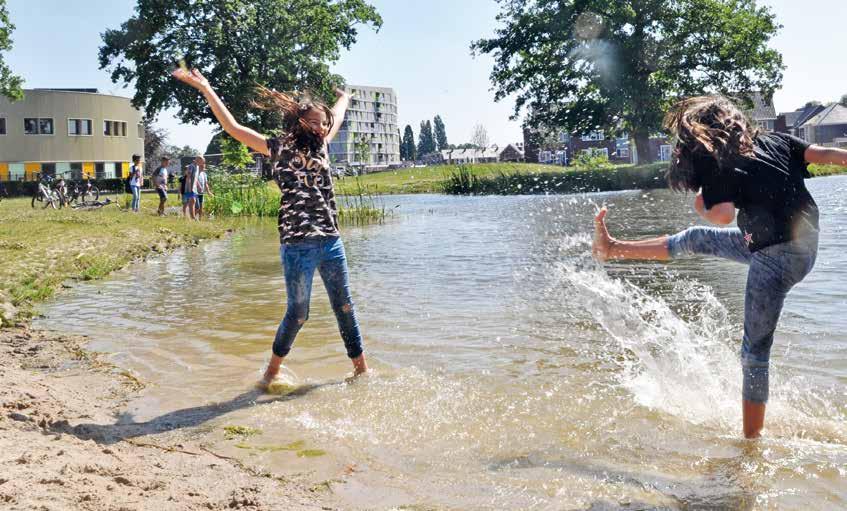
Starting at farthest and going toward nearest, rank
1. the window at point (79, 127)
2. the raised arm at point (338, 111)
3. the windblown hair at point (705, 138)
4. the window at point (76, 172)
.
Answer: the window at point (79, 127) → the window at point (76, 172) → the raised arm at point (338, 111) → the windblown hair at point (705, 138)

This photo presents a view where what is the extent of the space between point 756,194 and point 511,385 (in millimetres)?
2360

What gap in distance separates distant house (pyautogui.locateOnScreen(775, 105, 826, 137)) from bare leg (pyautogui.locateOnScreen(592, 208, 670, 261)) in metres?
118

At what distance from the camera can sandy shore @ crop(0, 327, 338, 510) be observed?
3279 millimetres

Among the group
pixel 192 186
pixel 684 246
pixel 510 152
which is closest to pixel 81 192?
pixel 192 186

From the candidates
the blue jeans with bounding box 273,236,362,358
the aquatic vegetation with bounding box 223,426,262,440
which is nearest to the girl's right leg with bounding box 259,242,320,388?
the blue jeans with bounding box 273,236,362,358

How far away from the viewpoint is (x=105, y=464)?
12.2ft

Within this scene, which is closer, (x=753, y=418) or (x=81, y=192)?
(x=753, y=418)

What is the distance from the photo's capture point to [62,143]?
252 feet

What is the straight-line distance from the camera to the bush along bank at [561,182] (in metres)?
45.4

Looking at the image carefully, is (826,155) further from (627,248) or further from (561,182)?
(561,182)

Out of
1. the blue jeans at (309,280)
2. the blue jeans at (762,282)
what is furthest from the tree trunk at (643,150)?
the blue jeans at (762,282)

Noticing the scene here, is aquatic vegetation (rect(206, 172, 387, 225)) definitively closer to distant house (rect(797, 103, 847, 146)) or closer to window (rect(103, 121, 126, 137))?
window (rect(103, 121, 126, 137))

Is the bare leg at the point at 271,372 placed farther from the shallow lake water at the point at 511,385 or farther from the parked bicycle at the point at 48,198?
the parked bicycle at the point at 48,198

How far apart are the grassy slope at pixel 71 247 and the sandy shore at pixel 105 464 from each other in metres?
3.37
